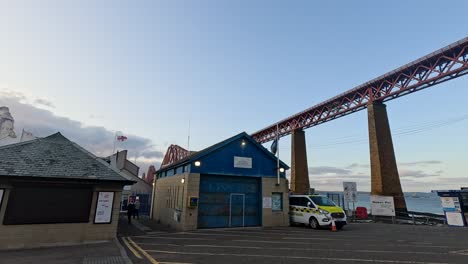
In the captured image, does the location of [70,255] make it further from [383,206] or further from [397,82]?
[397,82]

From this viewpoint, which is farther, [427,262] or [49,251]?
[49,251]

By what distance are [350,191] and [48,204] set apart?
73.5 ft

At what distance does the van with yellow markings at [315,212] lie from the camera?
16.1 m

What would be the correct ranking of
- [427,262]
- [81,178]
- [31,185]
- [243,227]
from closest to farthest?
[427,262] < [31,185] < [81,178] < [243,227]

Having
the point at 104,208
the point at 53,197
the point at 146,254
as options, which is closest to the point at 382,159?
the point at 146,254

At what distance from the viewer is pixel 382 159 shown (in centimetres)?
2962

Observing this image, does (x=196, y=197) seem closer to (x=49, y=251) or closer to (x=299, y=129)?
(x=49, y=251)

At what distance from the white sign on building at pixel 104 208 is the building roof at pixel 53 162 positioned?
35.8 inches

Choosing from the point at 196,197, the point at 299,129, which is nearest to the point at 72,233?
the point at 196,197


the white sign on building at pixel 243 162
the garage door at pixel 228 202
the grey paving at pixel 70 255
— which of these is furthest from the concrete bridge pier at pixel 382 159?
the grey paving at pixel 70 255

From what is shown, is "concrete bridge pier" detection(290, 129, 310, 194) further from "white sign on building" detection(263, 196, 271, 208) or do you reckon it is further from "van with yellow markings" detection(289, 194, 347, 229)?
"white sign on building" detection(263, 196, 271, 208)

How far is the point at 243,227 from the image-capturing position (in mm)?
17344

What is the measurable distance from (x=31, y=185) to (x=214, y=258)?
365 inches

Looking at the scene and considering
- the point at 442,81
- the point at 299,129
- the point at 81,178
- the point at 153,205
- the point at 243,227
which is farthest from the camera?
the point at 299,129
